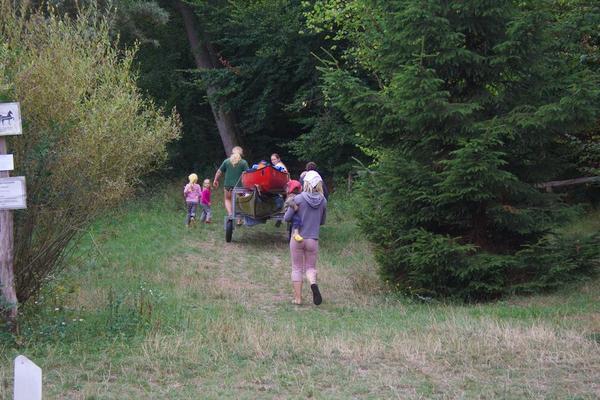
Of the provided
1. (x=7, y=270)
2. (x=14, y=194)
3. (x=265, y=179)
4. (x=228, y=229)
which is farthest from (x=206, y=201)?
(x=14, y=194)

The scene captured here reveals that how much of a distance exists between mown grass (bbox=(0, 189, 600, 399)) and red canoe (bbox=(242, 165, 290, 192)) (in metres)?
4.26

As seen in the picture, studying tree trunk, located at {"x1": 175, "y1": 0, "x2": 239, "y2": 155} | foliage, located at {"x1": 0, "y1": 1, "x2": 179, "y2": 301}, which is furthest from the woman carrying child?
tree trunk, located at {"x1": 175, "y1": 0, "x2": 239, "y2": 155}

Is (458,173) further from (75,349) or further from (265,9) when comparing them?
(265,9)

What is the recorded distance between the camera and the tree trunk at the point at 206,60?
30.5 metres

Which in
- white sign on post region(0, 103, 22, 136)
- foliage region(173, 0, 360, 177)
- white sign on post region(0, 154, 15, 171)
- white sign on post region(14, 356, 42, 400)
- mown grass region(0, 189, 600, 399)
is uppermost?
foliage region(173, 0, 360, 177)

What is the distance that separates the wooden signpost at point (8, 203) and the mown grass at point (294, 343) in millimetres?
402

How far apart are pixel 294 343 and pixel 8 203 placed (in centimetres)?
327

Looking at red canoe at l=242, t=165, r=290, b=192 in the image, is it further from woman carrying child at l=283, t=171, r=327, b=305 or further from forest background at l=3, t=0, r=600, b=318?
woman carrying child at l=283, t=171, r=327, b=305

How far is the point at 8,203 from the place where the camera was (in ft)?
27.0

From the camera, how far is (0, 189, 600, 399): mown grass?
7.18m

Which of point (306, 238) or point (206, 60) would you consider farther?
point (206, 60)

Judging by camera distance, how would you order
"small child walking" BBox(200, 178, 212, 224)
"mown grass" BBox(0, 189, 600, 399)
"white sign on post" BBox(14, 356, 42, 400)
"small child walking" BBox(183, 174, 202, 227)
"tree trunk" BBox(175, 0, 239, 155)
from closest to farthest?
"white sign on post" BBox(14, 356, 42, 400) → "mown grass" BBox(0, 189, 600, 399) → "small child walking" BBox(183, 174, 202, 227) → "small child walking" BBox(200, 178, 212, 224) → "tree trunk" BBox(175, 0, 239, 155)

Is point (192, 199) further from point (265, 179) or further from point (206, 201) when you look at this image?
point (265, 179)

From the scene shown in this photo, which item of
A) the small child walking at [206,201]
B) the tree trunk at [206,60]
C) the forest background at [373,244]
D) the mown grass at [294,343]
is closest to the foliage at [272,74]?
the tree trunk at [206,60]
